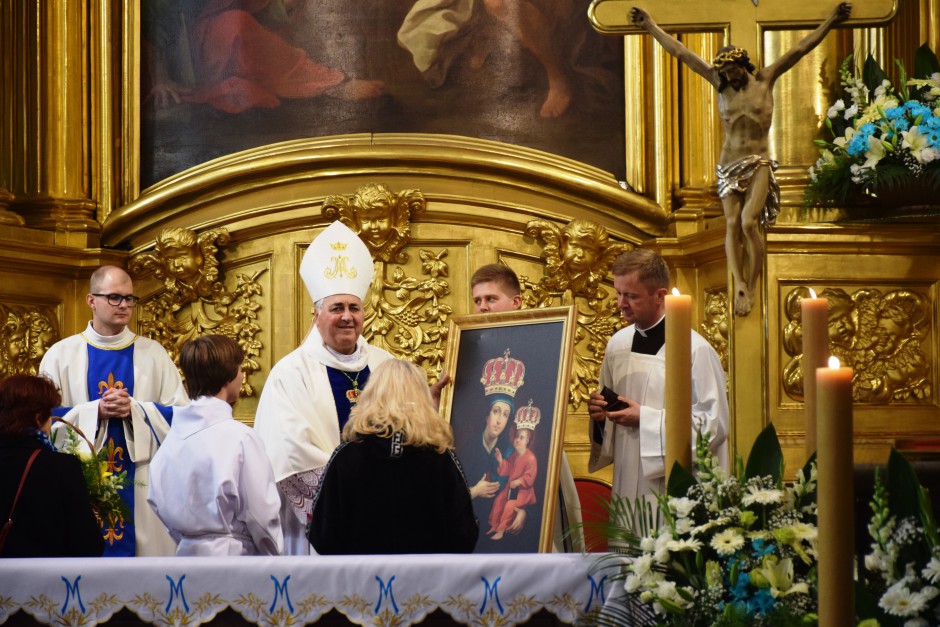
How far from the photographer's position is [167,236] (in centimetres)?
674

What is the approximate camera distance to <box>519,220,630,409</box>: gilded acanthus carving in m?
6.62

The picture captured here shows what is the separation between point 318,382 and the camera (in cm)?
512

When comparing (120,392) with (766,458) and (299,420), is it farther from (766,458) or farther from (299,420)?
(766,458)

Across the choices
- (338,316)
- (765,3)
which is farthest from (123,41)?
(765,3)

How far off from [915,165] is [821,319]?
309 centimetres

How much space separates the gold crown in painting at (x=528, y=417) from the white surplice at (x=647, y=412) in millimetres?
504

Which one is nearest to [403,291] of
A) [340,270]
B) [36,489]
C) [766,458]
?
[340,270]

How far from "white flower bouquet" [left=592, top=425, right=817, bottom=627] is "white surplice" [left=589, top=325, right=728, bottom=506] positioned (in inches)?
63.5

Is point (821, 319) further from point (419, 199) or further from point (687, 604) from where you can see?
point (419, 199)

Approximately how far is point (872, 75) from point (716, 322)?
1.33m

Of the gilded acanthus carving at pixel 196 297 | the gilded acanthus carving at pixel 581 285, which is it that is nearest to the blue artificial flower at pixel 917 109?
the gilded acanthus carving at pixel 581 285

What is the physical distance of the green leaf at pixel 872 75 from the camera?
5812mm

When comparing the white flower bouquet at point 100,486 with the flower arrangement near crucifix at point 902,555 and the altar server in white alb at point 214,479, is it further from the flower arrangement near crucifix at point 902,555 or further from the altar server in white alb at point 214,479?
the flower arrangement near crucifix at point 902,555

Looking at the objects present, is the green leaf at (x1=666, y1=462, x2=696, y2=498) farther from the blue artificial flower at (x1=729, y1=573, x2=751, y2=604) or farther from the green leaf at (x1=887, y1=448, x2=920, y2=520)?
the green leaf at (x1=887, y1=448, x2=920, y2=520)
